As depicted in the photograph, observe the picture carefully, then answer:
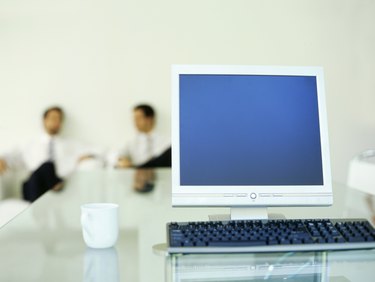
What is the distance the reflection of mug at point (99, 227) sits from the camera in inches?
48.7

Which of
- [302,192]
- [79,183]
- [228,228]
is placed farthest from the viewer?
[79,183]

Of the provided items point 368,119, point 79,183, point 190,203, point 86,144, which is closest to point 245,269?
point 190,203

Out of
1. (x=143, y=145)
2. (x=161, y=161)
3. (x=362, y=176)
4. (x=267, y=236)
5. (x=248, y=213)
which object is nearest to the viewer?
(x=267, y=236)

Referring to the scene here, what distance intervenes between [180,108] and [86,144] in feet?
13.5

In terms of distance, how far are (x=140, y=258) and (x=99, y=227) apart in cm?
16

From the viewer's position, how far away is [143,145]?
18.0 ft

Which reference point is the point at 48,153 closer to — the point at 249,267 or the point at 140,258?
the point at 140,258

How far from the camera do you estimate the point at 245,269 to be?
1.04 metres

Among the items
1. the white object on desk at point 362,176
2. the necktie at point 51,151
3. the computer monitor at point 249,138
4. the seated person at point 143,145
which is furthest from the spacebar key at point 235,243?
the necktie at point 51,151

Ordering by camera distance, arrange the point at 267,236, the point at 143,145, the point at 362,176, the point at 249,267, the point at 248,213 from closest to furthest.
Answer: the point at 249,267, the point at 267,236, the point at 248,213, the point at 362,176, the point at 143,145

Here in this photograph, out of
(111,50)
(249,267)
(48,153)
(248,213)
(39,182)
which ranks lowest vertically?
(249,267)

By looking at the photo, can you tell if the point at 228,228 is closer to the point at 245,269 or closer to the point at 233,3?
the point at 245,269

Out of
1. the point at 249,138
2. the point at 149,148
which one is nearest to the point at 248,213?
the point at 249,138

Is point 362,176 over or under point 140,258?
over
